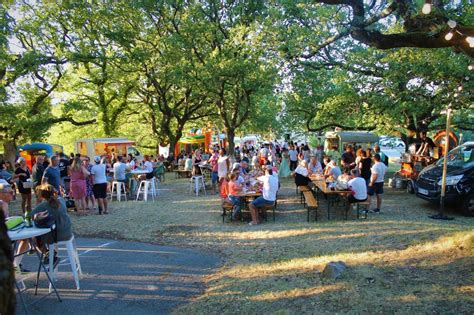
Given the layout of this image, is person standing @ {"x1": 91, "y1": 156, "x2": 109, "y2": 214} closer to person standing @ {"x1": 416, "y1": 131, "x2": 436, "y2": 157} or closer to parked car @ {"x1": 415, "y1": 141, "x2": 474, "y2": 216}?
parked car @ {"x1": 415, "y1": 141, "x2": 474, "y2": 216}

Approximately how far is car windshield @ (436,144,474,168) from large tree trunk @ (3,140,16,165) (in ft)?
67.8

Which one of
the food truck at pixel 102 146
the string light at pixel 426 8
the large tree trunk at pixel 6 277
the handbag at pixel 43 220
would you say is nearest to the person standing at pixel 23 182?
the handbag at pixel 43 220

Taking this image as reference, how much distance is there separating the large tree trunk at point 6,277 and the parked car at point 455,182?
32.2 feet

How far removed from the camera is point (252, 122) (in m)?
26.2

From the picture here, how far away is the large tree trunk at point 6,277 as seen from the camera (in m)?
1.60

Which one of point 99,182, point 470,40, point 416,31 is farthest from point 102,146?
point 470,40

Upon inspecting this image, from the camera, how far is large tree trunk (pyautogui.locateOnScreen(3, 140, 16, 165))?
1959cm

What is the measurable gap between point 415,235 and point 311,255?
197cm

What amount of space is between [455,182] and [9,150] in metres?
21.2

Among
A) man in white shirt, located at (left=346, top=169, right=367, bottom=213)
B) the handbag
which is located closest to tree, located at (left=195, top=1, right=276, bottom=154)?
man in white shirt, located at (left=346, top=169, right=367, bottom=213)

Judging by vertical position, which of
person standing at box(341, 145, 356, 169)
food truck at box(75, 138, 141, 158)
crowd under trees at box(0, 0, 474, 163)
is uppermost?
crowd under trees at box(0, 0, 474, 163)

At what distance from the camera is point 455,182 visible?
9.01 metres

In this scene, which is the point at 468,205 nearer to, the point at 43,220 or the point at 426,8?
the point at 426,8

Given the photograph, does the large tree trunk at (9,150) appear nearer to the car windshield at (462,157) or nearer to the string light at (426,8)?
the car windshield at (462,157)
